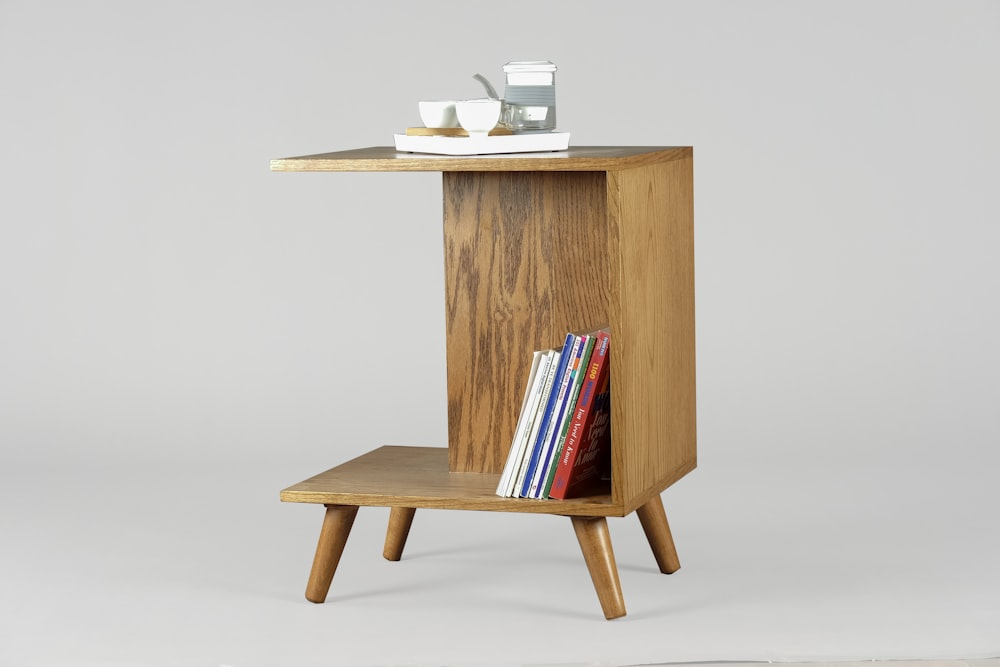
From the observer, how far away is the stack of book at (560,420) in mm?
3309

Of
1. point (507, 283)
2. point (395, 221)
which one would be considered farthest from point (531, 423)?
point (395, 221)

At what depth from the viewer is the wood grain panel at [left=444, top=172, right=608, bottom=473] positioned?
351cm

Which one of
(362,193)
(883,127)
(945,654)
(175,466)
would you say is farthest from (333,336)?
(945,654)

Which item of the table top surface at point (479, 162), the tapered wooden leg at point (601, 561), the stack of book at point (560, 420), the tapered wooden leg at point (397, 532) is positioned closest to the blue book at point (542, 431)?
the stack of book at point (560, 420)

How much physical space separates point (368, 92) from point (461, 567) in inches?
81.5

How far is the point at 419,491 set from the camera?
341 centimetres

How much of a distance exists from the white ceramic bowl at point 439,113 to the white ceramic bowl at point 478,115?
7cm

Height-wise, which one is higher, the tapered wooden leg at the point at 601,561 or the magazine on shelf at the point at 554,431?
the magazine on shelf at the point at 554,431

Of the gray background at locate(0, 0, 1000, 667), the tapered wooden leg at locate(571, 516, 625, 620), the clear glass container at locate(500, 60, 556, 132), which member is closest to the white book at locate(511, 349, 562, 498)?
the tapered wooden leg at locate(571, 516, 625, 620)

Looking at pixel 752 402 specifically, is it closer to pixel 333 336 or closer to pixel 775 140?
pixel 775 140

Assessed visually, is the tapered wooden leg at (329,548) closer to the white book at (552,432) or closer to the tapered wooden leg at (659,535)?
the white book at (552,432)

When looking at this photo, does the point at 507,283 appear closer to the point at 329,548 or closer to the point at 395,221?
the point at 329,548

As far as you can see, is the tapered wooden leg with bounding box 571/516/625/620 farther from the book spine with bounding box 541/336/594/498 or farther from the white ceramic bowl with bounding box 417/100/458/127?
the white ceramic bowl with bounding box 417/100/458/127

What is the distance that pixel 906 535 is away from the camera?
3.99m
